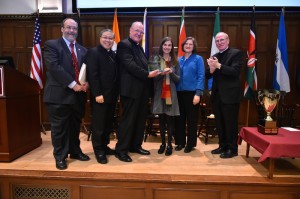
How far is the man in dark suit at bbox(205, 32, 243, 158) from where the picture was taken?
2.88m

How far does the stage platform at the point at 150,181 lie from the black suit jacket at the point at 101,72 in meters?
0.79

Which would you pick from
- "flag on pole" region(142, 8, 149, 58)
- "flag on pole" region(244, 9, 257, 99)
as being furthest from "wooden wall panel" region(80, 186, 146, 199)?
"flag on pole" region(244, 9, 257, 99)

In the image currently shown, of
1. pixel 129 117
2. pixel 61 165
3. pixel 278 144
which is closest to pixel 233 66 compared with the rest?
pixel 278 144

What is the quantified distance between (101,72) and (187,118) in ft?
4.11

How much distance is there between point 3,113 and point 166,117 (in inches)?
73.4

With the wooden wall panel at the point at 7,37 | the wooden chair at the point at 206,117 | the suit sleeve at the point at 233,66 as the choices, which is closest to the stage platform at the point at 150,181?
the suit sleeve at the point at 233,66

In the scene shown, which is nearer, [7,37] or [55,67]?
[55,67]

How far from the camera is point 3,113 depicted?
276cm

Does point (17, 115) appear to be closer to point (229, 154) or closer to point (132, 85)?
point (132, 85)

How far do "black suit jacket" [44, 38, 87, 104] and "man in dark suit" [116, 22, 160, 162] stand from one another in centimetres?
55

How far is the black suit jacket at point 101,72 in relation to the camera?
2631 millimetres

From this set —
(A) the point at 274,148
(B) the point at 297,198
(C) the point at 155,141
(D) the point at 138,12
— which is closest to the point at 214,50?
(D) the point at 138,12

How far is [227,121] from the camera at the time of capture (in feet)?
9.82

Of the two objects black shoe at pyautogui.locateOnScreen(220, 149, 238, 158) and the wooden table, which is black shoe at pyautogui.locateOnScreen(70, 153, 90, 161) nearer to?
black shoe at pyautogui.locateOnScreen(220, 149, 238, 158)
